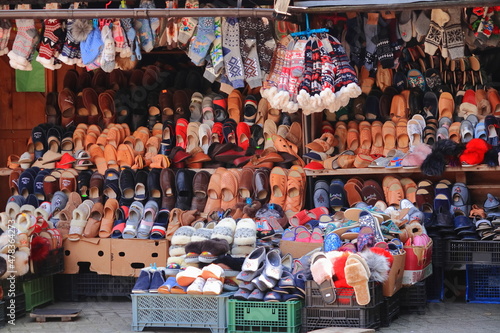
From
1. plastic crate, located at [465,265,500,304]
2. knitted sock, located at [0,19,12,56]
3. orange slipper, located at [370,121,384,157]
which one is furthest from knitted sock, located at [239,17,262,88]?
plastic crate, located at [465,265,500,304]

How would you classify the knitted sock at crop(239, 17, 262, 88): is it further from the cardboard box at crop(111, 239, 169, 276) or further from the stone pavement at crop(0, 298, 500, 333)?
the stone pavement at crop(0, 298, 500, 333)

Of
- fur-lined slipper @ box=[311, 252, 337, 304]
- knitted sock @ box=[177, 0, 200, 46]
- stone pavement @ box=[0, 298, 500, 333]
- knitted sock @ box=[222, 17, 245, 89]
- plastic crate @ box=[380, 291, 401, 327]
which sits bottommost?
stone pavement @ box=[0, 298, 500, 333]

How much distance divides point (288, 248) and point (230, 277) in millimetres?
722

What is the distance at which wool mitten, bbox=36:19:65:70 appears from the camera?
748 centimetres

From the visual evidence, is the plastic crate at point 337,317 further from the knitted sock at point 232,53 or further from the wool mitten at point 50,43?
the wool mitten at point 50,43

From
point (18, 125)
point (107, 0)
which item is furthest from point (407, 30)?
point (18, 125)

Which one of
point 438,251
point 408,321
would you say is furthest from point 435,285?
point 408,321

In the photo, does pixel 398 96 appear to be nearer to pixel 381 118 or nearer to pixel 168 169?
pixel 381 118

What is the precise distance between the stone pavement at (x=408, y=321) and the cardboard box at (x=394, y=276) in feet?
0.92

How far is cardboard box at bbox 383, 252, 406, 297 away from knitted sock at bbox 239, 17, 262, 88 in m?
1.92

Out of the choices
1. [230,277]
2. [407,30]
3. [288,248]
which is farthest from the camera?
[407,30]

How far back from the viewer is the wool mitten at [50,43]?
24.6 ft

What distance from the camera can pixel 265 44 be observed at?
7.46m

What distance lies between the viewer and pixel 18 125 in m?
9.51
